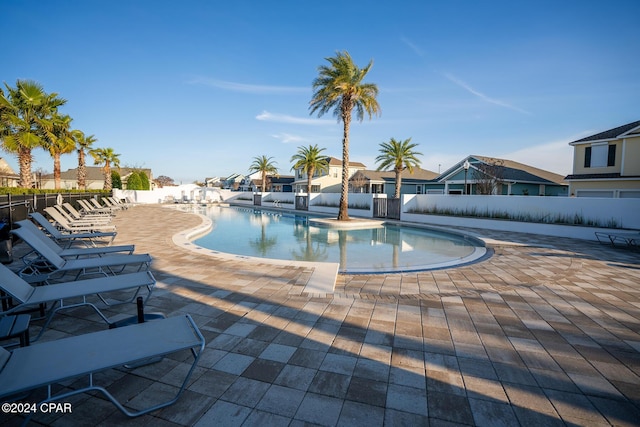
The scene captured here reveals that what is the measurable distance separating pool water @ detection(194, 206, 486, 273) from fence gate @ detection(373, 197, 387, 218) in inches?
167

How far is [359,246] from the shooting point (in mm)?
11547

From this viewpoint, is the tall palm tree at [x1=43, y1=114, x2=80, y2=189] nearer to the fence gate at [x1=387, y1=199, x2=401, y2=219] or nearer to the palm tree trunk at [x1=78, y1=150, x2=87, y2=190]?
the palm tree trunk at [x1=78, y1=150, x2=87, y2=190]

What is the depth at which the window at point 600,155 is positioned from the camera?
19.8 metres

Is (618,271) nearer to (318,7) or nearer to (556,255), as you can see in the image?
(556,255)

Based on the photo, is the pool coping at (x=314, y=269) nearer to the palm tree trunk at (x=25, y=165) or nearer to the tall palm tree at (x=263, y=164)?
the palm tree trunk at (x=25, y=165)

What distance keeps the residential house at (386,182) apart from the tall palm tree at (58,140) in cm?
2963

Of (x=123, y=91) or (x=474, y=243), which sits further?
(x=123, y=91)

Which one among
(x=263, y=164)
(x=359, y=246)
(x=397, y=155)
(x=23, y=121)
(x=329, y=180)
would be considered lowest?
(x=359, y=246)

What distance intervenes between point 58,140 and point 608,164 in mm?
37795

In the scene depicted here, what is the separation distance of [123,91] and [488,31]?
20352mm

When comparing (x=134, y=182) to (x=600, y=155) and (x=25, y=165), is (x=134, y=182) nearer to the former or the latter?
(x=25, y=165)

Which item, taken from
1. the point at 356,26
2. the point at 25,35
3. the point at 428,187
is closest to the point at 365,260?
the point at 356,26

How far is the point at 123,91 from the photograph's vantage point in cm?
1873

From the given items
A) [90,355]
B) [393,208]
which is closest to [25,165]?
[90,355]
